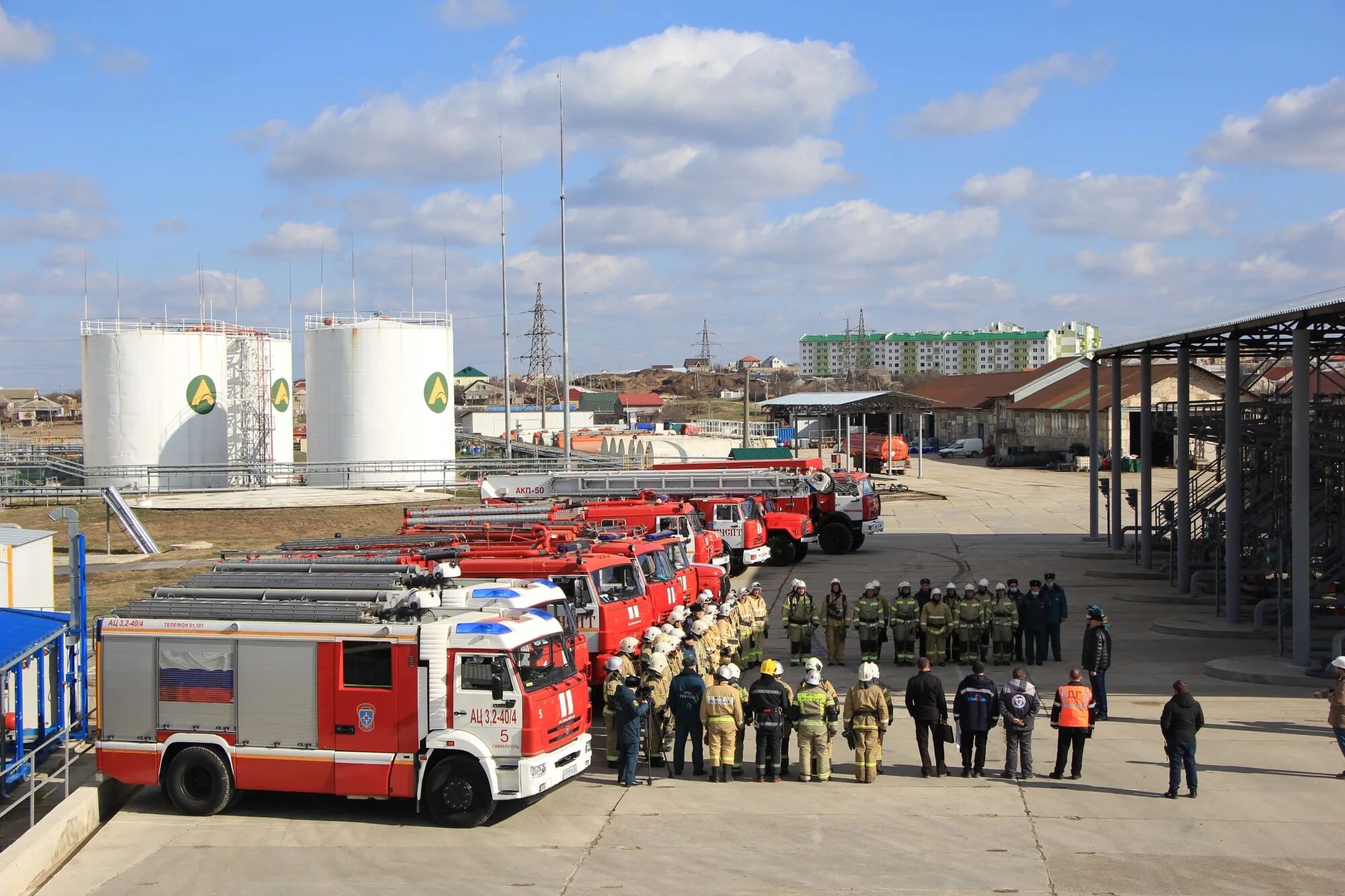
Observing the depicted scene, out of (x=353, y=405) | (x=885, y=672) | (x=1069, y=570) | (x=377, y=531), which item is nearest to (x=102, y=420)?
(x=353, y=405)

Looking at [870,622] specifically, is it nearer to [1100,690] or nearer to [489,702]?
[1100,690]

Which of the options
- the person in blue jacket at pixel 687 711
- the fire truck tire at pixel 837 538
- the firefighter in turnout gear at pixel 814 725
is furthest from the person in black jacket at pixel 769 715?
the fire truck tire at pixel 837 538

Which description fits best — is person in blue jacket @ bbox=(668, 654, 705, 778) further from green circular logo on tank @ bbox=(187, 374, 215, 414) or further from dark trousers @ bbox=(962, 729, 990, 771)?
green circular logo on tank @ bbox=(187, 374, 215, 414)

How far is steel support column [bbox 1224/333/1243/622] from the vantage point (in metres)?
20.2

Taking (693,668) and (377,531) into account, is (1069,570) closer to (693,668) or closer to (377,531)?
(693,668)

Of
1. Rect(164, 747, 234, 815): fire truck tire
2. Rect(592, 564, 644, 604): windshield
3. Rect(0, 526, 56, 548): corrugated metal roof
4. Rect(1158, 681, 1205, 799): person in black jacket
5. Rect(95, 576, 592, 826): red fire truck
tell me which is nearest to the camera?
Rect(95, 576, 592, 826): red fire truck

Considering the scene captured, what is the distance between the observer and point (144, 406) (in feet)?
188

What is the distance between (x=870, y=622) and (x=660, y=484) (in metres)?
12.2

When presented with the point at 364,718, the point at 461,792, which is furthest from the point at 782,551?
the point at 364,718

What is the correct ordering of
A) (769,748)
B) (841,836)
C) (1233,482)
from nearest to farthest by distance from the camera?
(841,836)
(769,748)
(1233,482)

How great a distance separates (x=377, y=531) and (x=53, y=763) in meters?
24.9

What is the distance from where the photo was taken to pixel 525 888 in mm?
9898

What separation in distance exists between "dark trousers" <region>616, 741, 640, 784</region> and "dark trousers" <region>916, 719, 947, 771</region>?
2932mm

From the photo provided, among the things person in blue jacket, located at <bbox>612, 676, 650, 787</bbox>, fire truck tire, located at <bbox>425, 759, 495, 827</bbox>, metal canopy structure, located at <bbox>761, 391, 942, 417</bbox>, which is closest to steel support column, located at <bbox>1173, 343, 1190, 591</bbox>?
person in blue jacket, located at <bbox>612, 676, 650, 787</bbox>
